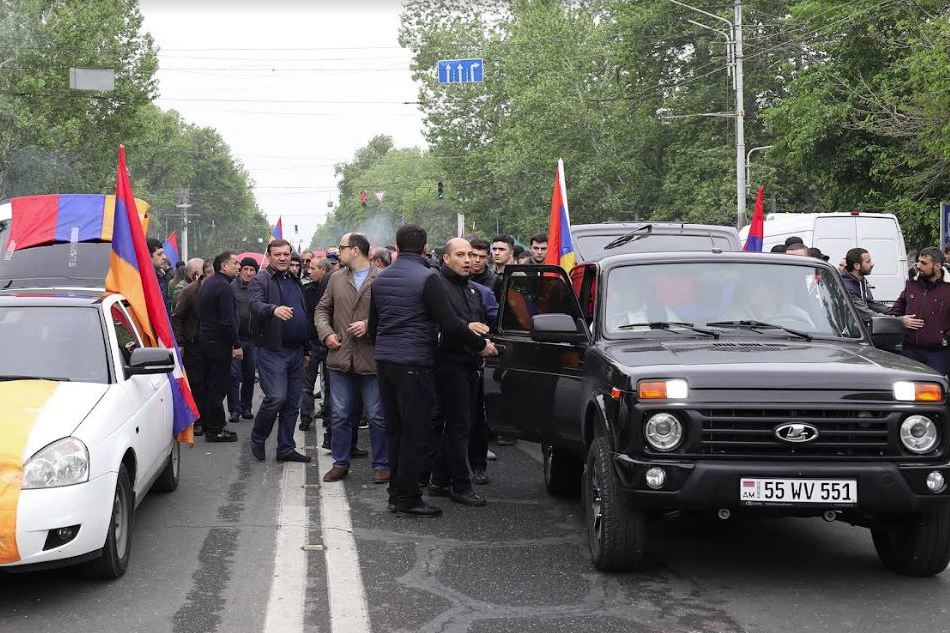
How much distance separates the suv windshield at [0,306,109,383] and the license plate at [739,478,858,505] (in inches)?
144

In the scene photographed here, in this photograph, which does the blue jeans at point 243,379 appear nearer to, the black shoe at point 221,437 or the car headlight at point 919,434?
the black shoe at point 221,437

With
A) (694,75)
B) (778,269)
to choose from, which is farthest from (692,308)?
(694,75)

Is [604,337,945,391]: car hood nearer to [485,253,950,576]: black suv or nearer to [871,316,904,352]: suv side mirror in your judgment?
[485,253,950,576]: black suv

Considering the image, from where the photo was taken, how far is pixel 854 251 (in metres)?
12.2

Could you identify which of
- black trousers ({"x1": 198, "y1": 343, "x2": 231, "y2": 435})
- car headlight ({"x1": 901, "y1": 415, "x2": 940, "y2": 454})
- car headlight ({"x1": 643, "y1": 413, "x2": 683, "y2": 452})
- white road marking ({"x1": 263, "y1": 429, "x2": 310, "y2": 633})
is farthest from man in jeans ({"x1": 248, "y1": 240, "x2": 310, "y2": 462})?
car headlight ({"x1": 901, "y1": 415, "x2": 940, "y2": 454})

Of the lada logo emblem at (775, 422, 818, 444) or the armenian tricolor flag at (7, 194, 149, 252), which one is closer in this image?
the lada logo emblem at (775, 422, 818, 444)

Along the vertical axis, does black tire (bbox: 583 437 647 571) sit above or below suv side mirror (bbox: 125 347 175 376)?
below

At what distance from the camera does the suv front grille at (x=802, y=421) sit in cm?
605

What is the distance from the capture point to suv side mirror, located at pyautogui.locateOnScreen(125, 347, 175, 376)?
24.0 feet

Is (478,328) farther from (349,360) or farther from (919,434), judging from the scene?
(919,434)

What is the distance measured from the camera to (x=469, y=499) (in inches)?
345

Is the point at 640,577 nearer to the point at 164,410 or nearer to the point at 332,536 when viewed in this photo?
the point at 332,536

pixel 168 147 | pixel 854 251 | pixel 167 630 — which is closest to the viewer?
pixel 167 630

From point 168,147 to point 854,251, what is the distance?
312 feet
